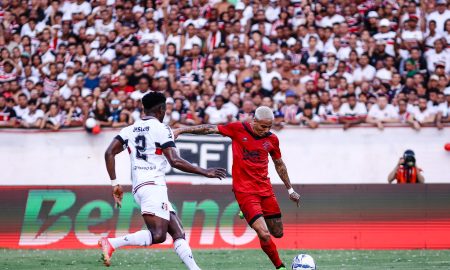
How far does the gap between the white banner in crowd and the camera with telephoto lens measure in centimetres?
110

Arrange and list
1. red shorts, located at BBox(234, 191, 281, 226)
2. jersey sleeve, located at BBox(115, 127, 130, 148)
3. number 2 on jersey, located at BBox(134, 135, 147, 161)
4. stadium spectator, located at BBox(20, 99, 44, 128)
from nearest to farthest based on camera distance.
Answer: number 2 on jersey, located at BBox(134, 135, 147, 161) → jersey sleeve, located at BBox(115, 127, 130, 148) → red shorts, located at BBox(234, 191, 281, 226) → stadium spectator, located at BBox(20, 99, 44, 128)

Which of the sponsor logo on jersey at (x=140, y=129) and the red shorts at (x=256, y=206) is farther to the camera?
the red shorts at (x=256, y=206)

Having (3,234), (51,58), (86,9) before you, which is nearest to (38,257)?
(3,234)

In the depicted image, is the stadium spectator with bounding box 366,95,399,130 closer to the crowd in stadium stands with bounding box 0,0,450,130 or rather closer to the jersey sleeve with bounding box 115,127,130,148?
the crowd in stadium stands with bounding box 0,0,450,130

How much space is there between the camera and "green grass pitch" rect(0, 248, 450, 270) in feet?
50.1

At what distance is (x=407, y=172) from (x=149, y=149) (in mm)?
9178

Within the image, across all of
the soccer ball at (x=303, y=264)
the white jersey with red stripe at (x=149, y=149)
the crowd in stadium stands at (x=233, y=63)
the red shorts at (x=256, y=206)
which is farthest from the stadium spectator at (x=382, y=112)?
the white jersey with red stripe at (x=149, y=149)

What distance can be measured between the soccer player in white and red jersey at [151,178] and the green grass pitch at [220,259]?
3.55m

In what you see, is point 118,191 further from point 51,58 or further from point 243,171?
point 51,58

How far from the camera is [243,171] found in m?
13.5

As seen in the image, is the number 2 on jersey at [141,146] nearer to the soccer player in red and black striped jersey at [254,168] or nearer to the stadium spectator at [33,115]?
the soccer player in red and black striped jersey at [254,168]

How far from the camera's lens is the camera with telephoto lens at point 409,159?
759 inches

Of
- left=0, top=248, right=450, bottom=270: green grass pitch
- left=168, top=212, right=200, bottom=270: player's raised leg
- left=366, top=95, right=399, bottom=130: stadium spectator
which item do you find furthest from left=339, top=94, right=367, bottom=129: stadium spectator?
left=168, top=212, right=200, bottom=270: player's raised leg

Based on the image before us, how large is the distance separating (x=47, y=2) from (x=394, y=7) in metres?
9.24
